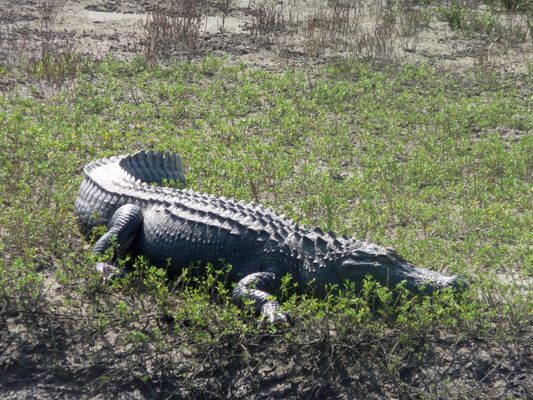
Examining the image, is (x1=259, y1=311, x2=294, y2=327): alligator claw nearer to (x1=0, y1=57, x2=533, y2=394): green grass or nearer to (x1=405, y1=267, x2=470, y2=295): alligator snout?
(x1=0, y1=57, x2=533, y2=394): green grass

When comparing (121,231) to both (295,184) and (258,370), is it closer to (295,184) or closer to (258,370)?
(258,370)

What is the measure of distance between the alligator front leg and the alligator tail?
206cm

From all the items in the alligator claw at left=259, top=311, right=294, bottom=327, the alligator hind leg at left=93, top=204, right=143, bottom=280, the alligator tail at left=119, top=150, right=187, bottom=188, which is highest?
the alligator tail at left=119, top=150, right=187, bottom=188

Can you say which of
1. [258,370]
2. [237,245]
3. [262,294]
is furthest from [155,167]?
[258,370]

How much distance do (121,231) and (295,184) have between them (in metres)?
2.30

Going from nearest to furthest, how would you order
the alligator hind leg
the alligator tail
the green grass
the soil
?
the soil, the green grass, the alligator hind leg, the alligator tail

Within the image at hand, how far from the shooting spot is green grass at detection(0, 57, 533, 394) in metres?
3.69

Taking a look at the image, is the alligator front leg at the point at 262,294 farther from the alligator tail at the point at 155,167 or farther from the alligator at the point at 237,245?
the alligator tail at the point at 155,167

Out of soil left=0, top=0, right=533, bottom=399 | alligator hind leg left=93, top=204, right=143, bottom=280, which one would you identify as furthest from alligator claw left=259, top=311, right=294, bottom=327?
alligator hind leg left=93, top=204, right=143, bottom=280

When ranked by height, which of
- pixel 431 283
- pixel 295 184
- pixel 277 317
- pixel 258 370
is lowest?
pixel 258 370

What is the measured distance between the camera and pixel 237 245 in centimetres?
437

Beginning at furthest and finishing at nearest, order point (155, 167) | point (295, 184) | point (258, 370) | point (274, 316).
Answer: point (295, 184), point (155, 167), point (274, 316), point (258, 370)

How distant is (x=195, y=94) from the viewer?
29.3ft

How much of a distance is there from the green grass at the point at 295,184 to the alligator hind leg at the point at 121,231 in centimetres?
23
